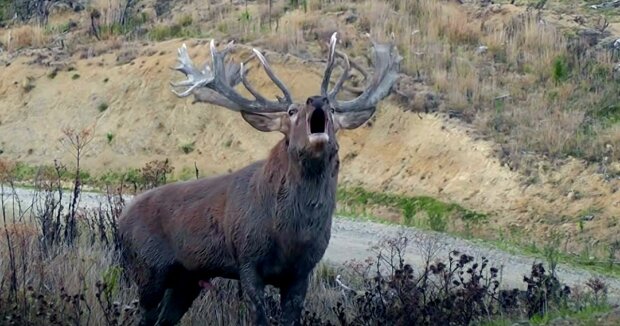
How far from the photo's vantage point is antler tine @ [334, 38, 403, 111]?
34.7ft

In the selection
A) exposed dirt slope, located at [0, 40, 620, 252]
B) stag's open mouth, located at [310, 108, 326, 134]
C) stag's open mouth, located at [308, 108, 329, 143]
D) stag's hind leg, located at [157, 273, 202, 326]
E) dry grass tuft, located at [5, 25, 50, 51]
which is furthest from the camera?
dry grass tuft, located at [5, 25, 50, 51]

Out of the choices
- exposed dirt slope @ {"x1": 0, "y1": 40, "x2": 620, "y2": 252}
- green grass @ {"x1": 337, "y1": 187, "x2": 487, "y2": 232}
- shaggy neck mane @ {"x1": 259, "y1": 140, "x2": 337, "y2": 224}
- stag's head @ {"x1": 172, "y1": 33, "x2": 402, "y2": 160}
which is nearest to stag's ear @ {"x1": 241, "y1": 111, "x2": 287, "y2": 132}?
stag's head @ {"x1": 172, "y1": 33, "x2": 402, "y2": 160}

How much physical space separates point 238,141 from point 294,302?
19739 millimetres

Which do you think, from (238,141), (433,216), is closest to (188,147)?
(238,141)

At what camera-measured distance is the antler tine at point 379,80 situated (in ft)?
34.7

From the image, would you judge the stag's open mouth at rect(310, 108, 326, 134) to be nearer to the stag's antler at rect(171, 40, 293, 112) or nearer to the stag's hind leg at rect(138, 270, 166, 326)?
the stag's antler at rect(171, 40, 293, 112)

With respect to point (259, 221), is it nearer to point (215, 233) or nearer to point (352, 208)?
point (215, 233)

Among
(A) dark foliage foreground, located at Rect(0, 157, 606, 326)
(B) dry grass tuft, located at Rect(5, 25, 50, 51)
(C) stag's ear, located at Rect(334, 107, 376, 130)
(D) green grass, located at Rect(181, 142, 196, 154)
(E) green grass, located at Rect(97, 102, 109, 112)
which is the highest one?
(C) stag's ear, located at Rect(334, 107, 376, 130)

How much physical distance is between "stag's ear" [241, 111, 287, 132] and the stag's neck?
1.46 ft

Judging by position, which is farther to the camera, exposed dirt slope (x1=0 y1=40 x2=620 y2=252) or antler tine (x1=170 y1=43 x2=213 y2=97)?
exposed dirt slope (x1=0 y1=40 x2=620 y2=252)

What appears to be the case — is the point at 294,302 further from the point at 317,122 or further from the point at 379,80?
the point at 379,80

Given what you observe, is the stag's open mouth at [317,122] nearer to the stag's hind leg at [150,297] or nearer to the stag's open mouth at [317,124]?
the stag's open mouth at [317,124]

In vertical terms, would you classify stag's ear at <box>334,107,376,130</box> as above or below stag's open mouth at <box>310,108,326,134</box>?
below

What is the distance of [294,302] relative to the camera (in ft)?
31.8
